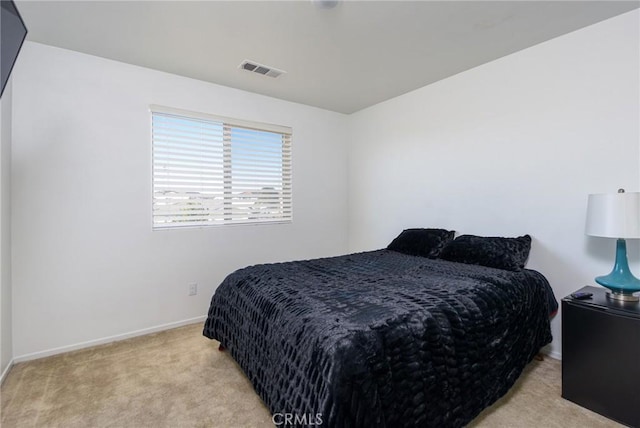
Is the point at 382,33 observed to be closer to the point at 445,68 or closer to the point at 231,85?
the point at 445,68

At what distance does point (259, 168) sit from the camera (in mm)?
3555

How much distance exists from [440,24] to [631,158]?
161cm

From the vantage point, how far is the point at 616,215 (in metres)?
1.74

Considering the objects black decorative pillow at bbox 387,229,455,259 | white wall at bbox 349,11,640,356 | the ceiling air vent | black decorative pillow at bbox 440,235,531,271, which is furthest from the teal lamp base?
the ceiling air vent

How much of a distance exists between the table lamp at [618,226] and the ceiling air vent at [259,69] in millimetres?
2674

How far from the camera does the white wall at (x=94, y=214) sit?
234 cm

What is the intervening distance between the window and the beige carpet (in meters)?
1.24

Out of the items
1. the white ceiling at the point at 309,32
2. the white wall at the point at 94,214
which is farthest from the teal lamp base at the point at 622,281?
the white wall at the point at 94,214

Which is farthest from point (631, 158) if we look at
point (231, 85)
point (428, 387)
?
point (231, 85)

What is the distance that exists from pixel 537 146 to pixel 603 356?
5.21 feet

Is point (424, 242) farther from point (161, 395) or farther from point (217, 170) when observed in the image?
point (161, 395)

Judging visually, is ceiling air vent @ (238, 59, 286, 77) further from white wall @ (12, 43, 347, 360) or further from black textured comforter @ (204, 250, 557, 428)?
black textured comforter @ (204, 250, 557, 428)

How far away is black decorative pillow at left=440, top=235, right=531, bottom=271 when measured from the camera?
2.36 metres

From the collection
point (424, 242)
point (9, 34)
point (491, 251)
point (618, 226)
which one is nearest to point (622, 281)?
point (618, 226)
